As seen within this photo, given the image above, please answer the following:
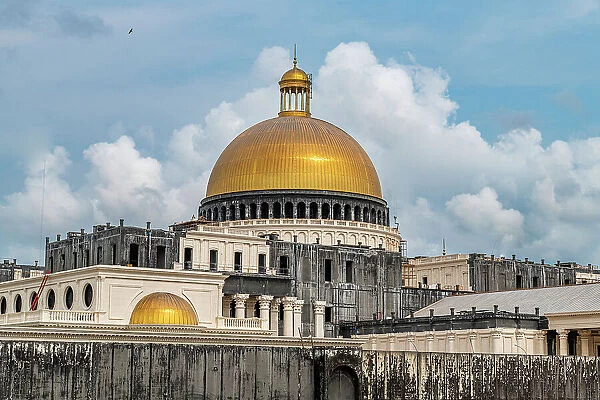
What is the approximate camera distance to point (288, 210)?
420ft

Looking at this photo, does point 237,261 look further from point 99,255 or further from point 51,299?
point 51,299

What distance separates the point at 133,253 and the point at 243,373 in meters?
41.3

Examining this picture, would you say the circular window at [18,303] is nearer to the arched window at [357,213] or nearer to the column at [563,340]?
the arched window at [357,213]

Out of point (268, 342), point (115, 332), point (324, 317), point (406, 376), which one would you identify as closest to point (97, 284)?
point (115, 332)

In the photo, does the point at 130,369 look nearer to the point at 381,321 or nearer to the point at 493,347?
the point at 493,347

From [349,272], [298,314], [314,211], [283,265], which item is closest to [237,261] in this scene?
[283,265]

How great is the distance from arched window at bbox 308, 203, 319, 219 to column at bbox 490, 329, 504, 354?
105 feet

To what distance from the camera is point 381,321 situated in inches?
4407

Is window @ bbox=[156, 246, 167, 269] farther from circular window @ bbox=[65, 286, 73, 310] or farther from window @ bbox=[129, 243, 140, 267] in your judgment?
circular window @ bbox=[65, 286, 73, 310]

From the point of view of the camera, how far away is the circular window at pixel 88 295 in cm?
9886

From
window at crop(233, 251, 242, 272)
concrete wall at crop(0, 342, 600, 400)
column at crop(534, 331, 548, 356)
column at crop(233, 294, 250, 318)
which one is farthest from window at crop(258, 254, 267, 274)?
concrete wall at crop(0, 342, 600, 400)

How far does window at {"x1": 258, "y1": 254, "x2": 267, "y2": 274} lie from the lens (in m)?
113

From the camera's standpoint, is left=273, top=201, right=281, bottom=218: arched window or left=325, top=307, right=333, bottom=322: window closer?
left=325, top=307, right=333, bottom=322: window

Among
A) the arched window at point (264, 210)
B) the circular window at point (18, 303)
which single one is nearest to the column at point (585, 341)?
the arched window at point (264, 210)
